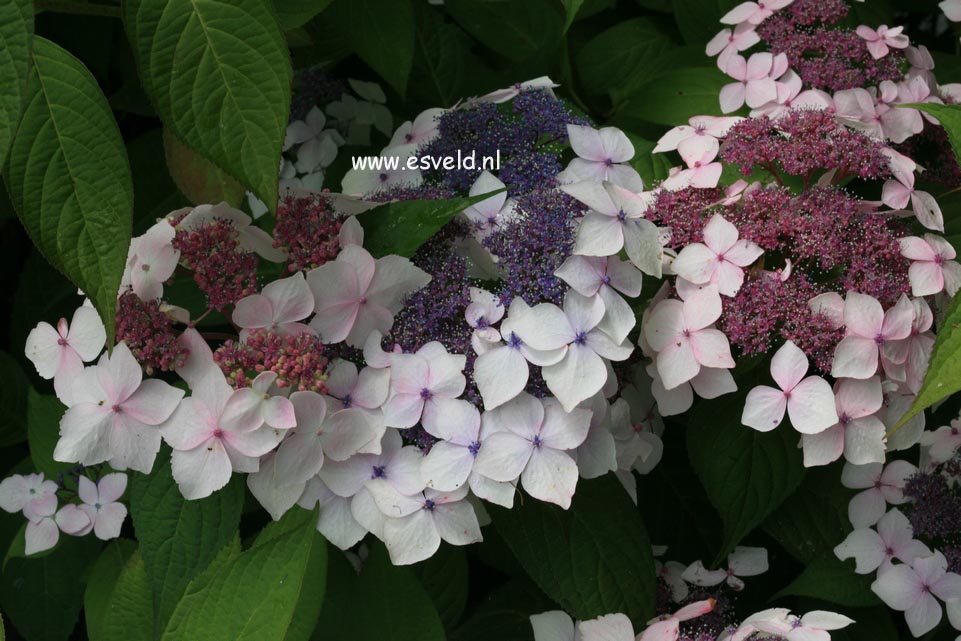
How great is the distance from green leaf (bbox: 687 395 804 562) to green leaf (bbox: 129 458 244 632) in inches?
20.0

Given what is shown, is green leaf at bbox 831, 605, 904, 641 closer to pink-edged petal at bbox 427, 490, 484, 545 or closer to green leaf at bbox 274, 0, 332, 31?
pink-edged petal at bbox 427, 490, 484, 545

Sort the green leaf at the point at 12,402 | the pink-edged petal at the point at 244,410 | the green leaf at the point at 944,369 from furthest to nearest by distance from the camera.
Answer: the green leaf at the point at 12,402, the pink-edged petal at the point at 244,410, the green leaf at the point at 944,369

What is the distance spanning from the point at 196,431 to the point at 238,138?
0.27 m

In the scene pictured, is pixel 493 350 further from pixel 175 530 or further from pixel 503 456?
pixel 175 530

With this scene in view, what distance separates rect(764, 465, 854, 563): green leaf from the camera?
124 centimetres

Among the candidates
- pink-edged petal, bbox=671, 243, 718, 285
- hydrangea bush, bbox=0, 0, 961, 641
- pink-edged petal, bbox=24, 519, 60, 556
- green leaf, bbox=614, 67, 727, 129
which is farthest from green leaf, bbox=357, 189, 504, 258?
pink-edged petal, bbox=24, 519, 60, 556

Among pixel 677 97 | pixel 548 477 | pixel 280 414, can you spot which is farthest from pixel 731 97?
pixel 280 414

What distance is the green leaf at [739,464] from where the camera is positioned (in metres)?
1.13

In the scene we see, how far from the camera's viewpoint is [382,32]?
4.72 feet

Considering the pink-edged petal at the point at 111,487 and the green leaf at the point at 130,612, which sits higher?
the green leaf at the point at 130,612

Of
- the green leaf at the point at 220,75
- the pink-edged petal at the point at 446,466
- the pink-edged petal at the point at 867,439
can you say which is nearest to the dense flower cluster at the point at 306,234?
the green leaf at the point at 220,75

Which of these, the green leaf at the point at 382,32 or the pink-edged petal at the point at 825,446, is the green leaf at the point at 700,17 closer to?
the green leaf at the point at 382,32

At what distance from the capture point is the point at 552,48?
5.00 feet

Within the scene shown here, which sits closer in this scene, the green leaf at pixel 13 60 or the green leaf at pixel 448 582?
the green leaf at pixel 13 60
